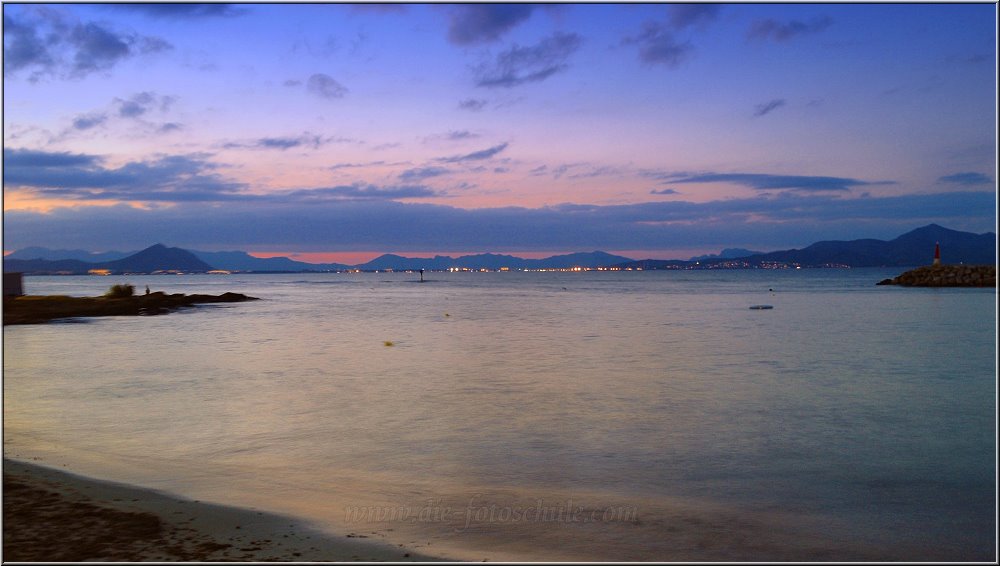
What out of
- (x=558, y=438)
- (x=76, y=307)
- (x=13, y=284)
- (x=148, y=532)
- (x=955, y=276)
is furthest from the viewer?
(x=955, y=276)

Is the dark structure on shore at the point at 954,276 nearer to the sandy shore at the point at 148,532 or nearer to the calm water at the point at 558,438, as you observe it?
the calm water at the point at 558,438

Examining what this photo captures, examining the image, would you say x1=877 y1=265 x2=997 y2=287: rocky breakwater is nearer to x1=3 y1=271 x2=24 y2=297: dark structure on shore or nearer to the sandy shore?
the sandy shore

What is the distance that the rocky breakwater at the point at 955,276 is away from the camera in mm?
81688

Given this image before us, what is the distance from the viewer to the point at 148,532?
22.7 feet

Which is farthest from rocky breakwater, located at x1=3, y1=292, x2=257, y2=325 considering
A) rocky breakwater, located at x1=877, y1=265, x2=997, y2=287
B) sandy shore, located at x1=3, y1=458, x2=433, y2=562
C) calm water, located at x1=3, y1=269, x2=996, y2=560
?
rocky breakwater, located at x1=877, y1=265, x2=997, y2=287

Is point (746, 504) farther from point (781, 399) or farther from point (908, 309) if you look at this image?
point (908, 309)

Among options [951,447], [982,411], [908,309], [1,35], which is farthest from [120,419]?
[908,309]

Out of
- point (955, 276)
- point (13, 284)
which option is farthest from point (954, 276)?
point (13, 284)

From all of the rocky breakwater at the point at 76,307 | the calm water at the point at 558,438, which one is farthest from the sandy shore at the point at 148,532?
the rocky breakwater at the point at 76,307

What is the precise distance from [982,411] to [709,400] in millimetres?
5856

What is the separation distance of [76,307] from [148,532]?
149ft

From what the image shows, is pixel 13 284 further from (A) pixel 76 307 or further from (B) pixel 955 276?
(B) pixel 955 276

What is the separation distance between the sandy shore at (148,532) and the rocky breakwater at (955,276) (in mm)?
91892

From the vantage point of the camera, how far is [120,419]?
14469mm
